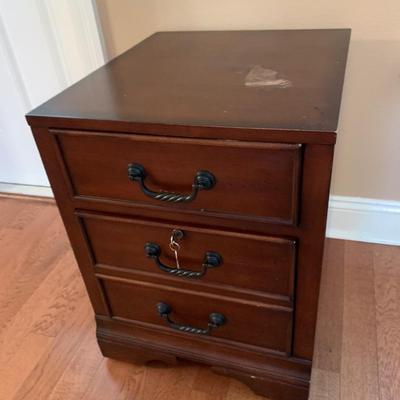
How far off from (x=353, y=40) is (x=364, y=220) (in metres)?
0.53

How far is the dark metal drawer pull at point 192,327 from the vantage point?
84 centimetres

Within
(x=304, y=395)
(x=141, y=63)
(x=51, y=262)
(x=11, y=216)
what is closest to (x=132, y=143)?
(x=141, y=63)

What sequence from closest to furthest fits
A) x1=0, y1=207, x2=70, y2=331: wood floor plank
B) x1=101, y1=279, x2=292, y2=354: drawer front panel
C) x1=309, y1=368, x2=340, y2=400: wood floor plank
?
x1=101, y1=279, x2=292, y2=354: drawer front panel < x1=309, y1=368, x2=340, y2=400: wood floor plank < x1=0, y1=207, x2=70, y2=331: wood floor plank

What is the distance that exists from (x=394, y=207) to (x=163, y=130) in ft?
2.91

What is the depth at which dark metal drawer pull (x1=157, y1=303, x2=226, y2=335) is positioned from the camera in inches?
33.0

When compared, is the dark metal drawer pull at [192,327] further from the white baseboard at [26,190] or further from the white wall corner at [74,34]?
the white baseboard at [26,190]

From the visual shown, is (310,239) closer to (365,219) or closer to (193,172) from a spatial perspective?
(193,172)

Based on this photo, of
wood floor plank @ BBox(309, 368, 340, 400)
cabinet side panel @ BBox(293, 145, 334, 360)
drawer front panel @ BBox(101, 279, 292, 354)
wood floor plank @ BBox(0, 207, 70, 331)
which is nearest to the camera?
cabinet side panel @ BBox(293, 145, 334, 360)

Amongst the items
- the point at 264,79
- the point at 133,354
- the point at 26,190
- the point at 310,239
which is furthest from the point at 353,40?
the point at 26,190

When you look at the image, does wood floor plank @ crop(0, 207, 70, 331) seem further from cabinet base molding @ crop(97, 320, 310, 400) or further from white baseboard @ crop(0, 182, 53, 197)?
cabinet base molding @ crop(97, 320, 310, 400)

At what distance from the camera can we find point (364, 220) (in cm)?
129

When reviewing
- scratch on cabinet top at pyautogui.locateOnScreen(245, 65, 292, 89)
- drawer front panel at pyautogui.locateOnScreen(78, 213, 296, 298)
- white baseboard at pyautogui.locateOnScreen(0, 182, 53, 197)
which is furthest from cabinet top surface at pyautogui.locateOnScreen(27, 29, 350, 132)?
white baseboard at pyautogui.locateOnScreen(0, 182, 53, 197)

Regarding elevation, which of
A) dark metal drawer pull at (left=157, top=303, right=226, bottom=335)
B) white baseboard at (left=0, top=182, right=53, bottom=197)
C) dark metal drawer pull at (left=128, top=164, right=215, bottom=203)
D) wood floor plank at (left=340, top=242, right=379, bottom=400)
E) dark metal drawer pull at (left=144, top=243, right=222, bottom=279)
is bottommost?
wood floor plank at (left=340, top=242, right=379, bottom=400)

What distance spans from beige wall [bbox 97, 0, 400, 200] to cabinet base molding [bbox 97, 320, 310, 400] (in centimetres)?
62
